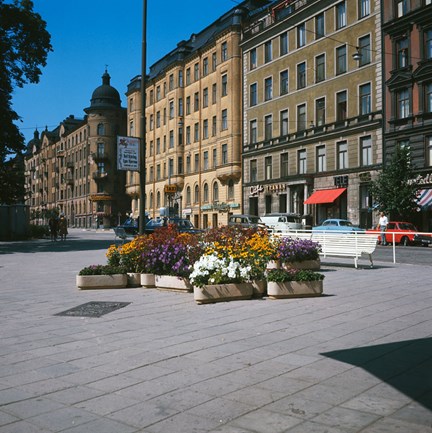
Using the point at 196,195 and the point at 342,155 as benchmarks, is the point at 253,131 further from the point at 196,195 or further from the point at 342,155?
the point at 196,195

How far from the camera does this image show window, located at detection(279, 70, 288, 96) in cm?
4778

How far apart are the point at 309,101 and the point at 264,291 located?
36.8 meters

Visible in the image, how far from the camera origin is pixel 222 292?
956cm

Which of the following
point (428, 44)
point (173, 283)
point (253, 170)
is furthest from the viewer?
point (253, 170)

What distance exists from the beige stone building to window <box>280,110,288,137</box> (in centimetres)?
668

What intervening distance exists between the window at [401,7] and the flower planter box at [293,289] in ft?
104

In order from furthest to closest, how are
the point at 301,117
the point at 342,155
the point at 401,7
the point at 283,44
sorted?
the point at 283,44 < the point at 301,117 < the point at 342,155 < the point at 401,7

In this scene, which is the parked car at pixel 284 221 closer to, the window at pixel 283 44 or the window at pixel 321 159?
the window at pixel 321 159

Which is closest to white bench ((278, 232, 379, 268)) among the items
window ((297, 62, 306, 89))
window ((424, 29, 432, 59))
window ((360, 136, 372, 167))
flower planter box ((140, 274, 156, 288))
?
flower planter box ((140, 274, 156, 288))

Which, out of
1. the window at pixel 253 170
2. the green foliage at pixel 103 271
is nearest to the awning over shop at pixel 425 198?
the window at pixel 253 170

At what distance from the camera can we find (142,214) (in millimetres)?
13602

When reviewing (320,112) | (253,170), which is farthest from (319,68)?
(253,170)

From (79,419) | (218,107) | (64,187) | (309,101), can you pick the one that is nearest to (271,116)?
(309,101)

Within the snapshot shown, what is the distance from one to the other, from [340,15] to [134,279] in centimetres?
3585
